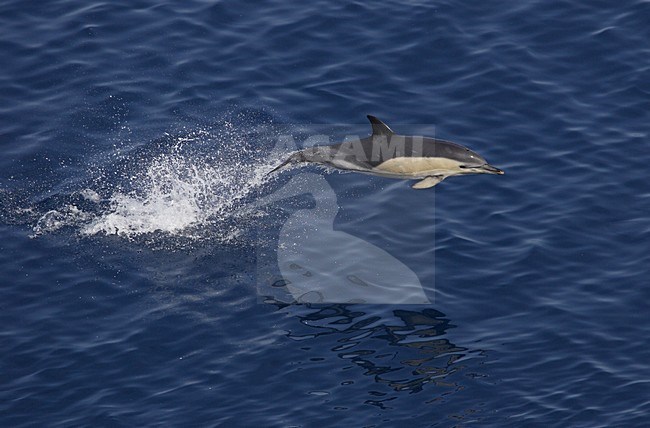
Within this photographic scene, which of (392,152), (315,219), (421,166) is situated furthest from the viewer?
(315,219)

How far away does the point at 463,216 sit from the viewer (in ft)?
74.5

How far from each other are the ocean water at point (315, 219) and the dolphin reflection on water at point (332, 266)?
0.06 m

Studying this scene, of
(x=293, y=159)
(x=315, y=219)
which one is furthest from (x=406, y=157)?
(x=315, y=219)

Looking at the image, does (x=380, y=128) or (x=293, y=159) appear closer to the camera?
(x=380, y=128)

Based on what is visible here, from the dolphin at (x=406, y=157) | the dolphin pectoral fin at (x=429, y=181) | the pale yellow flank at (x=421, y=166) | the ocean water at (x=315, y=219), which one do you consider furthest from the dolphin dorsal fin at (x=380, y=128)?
the ocean water at (x=315, y=219)

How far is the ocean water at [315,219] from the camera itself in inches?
754

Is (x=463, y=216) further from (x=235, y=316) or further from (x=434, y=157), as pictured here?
(x=235, y=316)

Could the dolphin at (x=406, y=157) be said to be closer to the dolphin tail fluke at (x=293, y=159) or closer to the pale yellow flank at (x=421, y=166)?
the pale yellow flank at (x=421, y=166)

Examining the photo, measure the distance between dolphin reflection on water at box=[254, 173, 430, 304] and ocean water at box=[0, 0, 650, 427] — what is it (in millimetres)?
61

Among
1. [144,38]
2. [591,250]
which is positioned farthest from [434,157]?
[144,38]

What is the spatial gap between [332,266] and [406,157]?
8.11 ft

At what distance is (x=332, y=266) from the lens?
2175 cm

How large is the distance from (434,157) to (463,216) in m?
2.06

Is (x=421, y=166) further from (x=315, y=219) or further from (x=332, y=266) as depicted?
(x=315, y=219)
